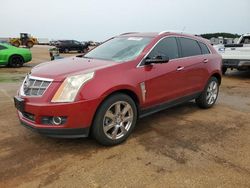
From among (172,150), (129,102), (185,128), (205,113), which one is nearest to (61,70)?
(129,102)

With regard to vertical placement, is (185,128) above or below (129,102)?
below

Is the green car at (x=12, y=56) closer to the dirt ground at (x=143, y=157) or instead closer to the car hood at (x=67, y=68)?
the dirt ground at (x=143, y=157)

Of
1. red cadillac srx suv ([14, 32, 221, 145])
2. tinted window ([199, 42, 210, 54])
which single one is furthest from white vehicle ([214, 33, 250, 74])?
red cadillac srx suv ([14, 32, 221, 145])

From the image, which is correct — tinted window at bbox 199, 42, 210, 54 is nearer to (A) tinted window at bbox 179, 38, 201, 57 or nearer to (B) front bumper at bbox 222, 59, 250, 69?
(A) tinted window at bbox 179, 38, 201, 57

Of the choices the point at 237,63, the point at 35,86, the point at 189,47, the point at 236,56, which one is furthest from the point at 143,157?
the point at 236,56

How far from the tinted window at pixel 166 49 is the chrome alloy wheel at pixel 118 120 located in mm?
1034

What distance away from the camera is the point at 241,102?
7195 mm

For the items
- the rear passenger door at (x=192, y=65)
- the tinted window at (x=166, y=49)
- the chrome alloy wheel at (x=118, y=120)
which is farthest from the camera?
the rear passenger door at (x=192, y=65)

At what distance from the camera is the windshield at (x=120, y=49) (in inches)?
187

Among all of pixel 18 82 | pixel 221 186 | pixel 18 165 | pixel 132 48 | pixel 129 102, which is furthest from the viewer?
pixel 18 82

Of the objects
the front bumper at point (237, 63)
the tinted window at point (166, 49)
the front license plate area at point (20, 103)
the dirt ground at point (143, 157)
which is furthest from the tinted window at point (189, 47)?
the front bumper at point (237, 63)

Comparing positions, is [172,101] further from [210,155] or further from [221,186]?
[221,186]

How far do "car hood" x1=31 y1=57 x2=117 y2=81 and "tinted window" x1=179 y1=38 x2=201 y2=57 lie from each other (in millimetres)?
1786

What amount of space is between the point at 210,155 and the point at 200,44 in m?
2.96
